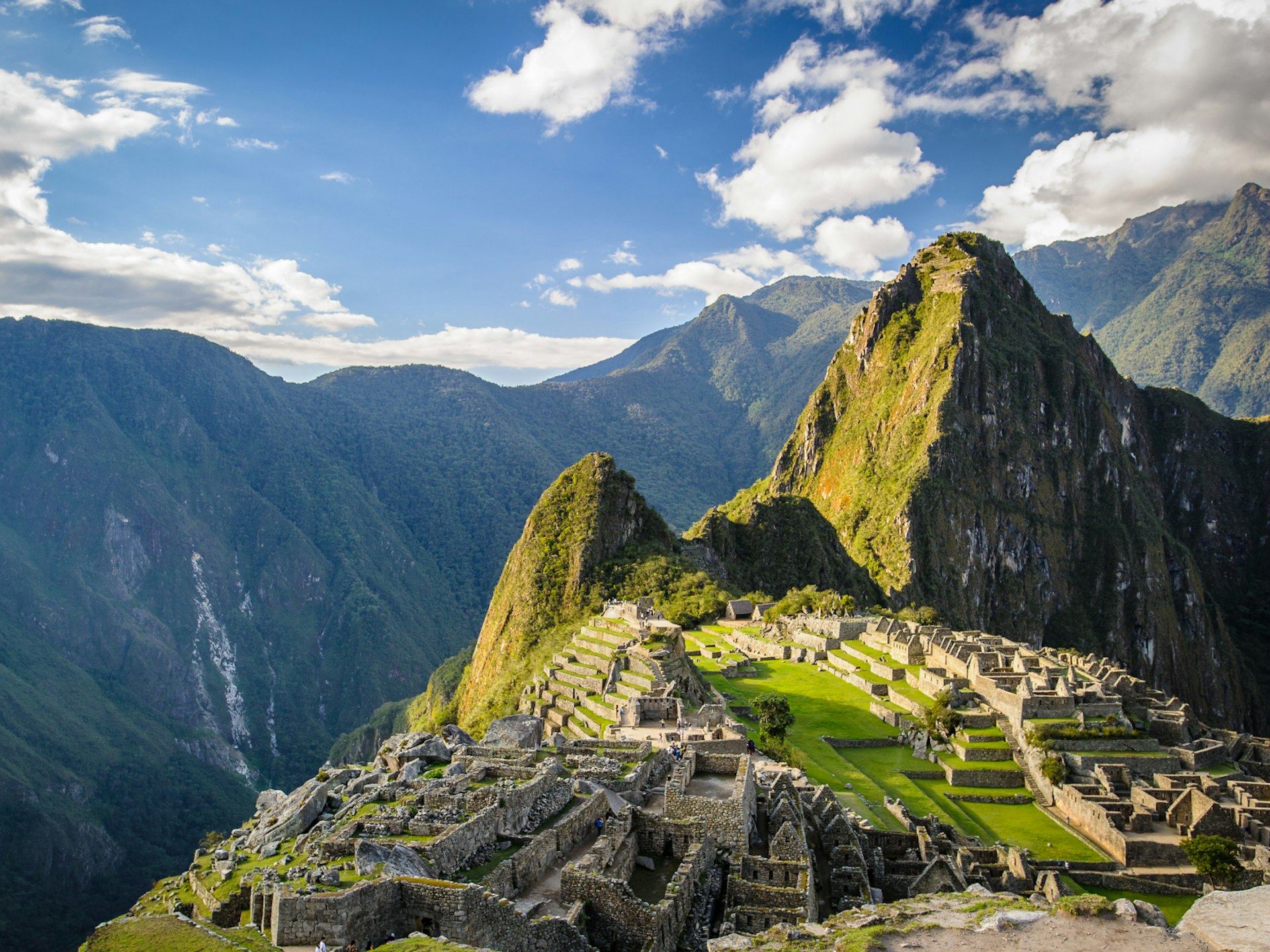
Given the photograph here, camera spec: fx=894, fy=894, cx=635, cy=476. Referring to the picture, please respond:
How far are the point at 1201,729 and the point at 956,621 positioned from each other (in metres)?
78.7

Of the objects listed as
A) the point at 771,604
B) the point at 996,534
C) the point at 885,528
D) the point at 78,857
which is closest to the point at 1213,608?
the point at 996,534

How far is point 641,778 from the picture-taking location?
56.9ft

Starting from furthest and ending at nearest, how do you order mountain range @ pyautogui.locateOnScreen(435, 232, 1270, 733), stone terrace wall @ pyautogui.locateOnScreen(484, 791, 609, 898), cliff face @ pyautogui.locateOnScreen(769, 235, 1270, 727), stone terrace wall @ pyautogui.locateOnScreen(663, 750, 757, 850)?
1. cliff face @ pyautogui.locateOnScreen(769, 235, 1270, 727)
2. mountain range @ pyautogui.locateOnScreen(435, 232, 1270, 733)
3. stone terrace wall @ pyautogui.locateOnScreen(663, 750, 757, 850)
4. stone terrace wall @ pyautogui.locateOnScreen(484, 791, 609, 898)

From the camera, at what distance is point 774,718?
36281 mm

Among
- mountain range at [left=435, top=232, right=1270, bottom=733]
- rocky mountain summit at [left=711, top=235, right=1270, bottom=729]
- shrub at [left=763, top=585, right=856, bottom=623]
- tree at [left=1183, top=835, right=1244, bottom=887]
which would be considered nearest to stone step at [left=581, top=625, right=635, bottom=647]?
shrub at [left=763, top=585, right=856, bottom=623]

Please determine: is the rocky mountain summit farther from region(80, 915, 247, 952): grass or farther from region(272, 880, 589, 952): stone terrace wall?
region(80, 915, 247, 952): grass

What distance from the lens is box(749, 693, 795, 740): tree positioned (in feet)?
117

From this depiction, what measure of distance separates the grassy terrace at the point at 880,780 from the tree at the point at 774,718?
3.29 ft

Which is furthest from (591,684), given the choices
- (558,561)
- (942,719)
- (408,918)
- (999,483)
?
(999,483)

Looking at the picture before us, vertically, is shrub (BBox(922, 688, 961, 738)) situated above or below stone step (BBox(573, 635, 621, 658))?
below

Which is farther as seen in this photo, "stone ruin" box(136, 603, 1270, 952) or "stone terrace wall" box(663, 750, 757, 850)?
"stone terrace wall" box(663, 750, 757, 850)

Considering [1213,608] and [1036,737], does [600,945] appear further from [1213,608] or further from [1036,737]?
[1213,608]

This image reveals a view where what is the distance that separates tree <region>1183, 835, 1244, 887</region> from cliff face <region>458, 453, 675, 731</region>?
43083 mm

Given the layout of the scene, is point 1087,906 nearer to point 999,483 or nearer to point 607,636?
point 607,636
